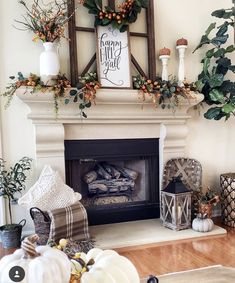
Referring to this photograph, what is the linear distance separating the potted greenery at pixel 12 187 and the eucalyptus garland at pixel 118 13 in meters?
1.46

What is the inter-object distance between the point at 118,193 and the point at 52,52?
5.24 ft

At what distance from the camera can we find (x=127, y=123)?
3.12 m

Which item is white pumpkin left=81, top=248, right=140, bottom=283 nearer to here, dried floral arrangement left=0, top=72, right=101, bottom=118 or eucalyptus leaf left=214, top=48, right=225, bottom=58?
dried floral arrangement left=0, top=72, right=101, bottom=118

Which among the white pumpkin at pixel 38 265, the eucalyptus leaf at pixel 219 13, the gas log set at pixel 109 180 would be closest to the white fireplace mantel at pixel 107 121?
the gas log set at pixel 109 180

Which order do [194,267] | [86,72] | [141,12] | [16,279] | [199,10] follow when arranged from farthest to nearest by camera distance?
[199,10], [141,12], [86,72], [194,267], [16,279]

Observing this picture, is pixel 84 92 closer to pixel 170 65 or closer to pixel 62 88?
pixel 62 88

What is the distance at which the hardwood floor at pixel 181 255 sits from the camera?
2.19 meters

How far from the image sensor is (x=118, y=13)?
288 cm

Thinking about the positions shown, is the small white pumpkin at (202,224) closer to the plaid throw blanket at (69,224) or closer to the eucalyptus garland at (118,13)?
the plaid throw blanket at (69,224)

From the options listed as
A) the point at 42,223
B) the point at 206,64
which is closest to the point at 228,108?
the point at 206,64

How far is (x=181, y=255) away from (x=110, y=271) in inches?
66.1

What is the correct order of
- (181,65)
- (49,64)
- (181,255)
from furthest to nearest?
(181,65)
(49,64)
(181,255)

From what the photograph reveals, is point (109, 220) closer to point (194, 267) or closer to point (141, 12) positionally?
point (194, 267)

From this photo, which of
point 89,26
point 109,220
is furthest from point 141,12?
point 109,220
